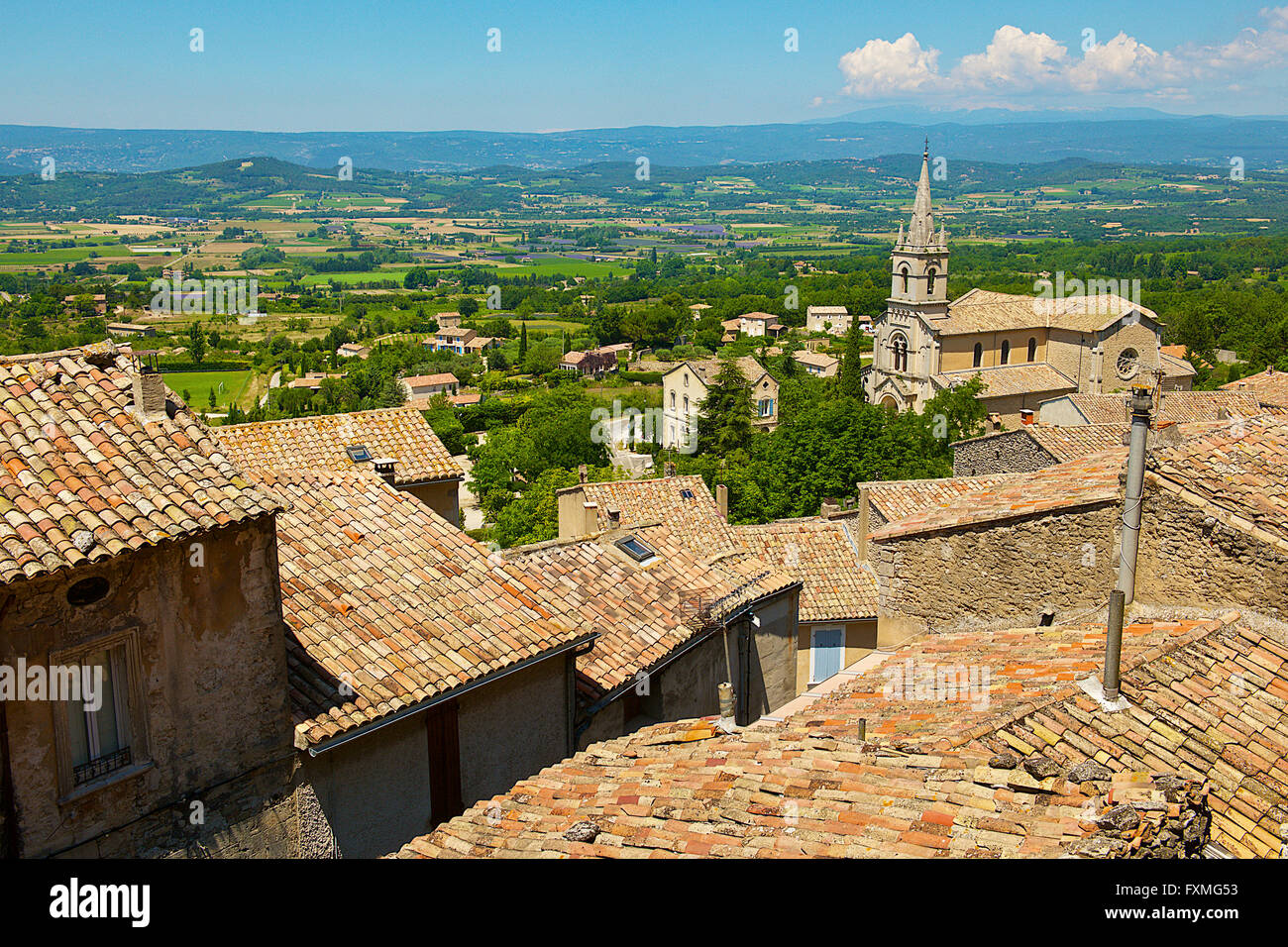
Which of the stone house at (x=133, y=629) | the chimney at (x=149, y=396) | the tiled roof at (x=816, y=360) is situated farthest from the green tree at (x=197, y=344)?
the stone house at (x=133, y=629)

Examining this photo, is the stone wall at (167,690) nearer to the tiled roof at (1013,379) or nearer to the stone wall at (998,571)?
the stone wall at (998,571)

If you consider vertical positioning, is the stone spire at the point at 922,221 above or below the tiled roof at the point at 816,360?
above

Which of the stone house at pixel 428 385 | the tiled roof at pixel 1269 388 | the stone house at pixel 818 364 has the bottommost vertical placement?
the stone house at pixel 428 385

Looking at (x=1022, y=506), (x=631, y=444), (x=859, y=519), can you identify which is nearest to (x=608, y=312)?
(x=631, y=444)

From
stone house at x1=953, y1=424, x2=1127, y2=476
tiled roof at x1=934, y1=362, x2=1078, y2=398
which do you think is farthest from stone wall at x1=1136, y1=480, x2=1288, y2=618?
tiled roof at x1=934, y1=362, x2=1078, y2=398

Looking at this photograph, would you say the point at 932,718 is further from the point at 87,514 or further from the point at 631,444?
the point at 631,444

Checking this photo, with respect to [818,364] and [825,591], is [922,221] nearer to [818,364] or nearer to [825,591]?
[818,364]
